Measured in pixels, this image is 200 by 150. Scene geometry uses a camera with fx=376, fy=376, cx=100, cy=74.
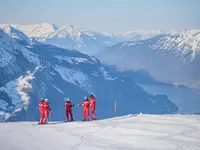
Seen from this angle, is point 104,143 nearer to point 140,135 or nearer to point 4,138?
point 140,135

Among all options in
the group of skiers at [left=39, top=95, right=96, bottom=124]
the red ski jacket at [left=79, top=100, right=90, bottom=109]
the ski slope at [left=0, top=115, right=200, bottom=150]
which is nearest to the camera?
the ski slope at [left=0, top=115, right=200, bottom=150]

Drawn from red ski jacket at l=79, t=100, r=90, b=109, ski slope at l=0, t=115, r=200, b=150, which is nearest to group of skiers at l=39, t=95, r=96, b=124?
red ski jacket at l=79, t=100, r=90, b=109

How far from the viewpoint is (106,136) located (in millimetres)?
41094

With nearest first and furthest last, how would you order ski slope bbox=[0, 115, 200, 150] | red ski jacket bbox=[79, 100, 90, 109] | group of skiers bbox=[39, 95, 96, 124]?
ski slope bbox=[0, 115, 200, 150] < group of skiers bbox=[39, 95, 96, 124] < red ski jacket bbox=[79, 100, 90, 109]

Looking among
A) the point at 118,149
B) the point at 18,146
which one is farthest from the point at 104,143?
the point at 18,146

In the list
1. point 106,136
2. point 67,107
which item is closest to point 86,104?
point 67,107

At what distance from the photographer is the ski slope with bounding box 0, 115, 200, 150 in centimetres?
3638

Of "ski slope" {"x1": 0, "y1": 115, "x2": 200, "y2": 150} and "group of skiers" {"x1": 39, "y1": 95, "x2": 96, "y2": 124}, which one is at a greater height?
"group of skiers" {"x1": 39, "y1": 95, "x2": 96, "y2": 124}

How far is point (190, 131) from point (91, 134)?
11.6 meters

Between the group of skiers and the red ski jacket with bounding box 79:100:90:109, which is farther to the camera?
the red ski jacket with bounding box 79:100:90:109

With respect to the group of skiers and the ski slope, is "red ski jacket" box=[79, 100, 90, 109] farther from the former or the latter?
the ski slope

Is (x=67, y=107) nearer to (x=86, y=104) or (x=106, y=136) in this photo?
(x=86, y=104)

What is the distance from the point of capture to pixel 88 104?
54.1 m

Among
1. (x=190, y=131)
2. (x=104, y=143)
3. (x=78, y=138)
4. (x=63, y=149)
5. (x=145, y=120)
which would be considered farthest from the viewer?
(x=145, y=120)
